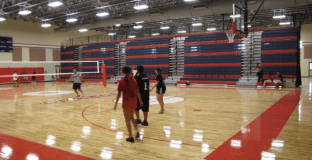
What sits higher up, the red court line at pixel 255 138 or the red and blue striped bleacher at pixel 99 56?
the red and blue striped bleacher at pixel 99 56

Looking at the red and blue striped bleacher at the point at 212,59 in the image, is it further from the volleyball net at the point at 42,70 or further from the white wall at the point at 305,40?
the white wall at the point at 305,40

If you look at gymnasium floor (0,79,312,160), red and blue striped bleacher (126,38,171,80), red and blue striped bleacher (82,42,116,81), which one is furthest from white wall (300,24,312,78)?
gymnasium floor (0,79,312,160)

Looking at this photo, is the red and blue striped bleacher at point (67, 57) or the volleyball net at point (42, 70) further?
the red and blue striped bleacher at point (67, 57)

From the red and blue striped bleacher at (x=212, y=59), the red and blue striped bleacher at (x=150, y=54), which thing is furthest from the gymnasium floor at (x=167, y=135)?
the red and blue striped bleacher at (x=150, y=54)

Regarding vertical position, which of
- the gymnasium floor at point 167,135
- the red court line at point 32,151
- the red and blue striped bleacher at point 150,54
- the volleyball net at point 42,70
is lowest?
the red court line at point 32,151

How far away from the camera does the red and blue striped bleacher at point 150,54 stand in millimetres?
21731

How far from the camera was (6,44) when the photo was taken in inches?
969

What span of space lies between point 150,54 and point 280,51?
1065 cm

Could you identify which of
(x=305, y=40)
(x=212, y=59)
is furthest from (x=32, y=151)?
(x=305, y=40)

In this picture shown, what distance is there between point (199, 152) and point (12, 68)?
84.4ft

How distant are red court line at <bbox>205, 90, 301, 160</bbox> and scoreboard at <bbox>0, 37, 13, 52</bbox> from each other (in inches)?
990

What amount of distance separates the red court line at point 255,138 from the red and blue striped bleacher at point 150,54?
586 inches

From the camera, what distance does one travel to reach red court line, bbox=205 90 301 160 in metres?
3.86

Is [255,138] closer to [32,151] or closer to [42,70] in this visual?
[32,151]
